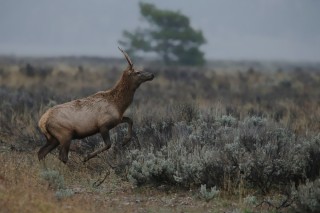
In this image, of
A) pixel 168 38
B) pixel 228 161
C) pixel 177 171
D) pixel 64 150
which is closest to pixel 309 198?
pixel 228 161

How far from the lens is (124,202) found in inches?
394

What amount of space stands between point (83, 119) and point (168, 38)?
198 feet

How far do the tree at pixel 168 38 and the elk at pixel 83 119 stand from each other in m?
55.5

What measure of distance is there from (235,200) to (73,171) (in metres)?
3.12

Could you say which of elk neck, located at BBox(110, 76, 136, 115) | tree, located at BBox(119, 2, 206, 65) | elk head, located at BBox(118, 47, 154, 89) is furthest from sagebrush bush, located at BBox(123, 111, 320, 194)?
tree, located at BBox(119, 2, 206, 65)

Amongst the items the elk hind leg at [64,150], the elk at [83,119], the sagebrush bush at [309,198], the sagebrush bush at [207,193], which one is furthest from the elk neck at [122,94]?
the sagebrush bush at [309,198]

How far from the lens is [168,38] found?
7162 cm

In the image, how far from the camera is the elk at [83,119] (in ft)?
37.9

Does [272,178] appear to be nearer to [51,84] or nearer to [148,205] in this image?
[148,205]

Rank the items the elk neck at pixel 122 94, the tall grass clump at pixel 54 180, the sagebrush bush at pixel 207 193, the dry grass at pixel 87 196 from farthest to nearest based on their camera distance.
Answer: the elk neck at pixel 122 94
the tall grass clump at pixel 54 180
the sagebrush bush at pixel 207 193
the dry grass at pixel 87 196

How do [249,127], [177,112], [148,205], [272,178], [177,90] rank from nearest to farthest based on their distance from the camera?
[148,205] < [272,178] < [249,127] < [177,112] < [177,90]

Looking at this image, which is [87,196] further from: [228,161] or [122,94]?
[122,94]

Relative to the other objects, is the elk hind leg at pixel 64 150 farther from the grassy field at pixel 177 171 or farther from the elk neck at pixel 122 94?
the elk neck at pixel 122 94

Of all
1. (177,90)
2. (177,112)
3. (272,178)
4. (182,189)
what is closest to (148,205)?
(182,189)
